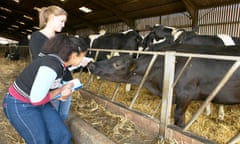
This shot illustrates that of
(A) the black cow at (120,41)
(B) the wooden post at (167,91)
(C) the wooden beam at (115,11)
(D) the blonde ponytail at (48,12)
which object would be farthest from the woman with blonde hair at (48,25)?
(C) the wooden beam at (115,11)

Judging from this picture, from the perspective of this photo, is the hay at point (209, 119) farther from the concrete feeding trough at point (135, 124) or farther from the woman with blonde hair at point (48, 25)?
the woman with blonde hair at point (48, 25)

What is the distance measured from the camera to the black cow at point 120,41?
266 inches

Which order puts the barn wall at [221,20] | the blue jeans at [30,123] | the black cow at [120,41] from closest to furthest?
the blue jeans at [30,123]
the black cow at [120,41]
the barn wall at [221,20]

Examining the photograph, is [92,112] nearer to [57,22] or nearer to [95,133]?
[95,133]

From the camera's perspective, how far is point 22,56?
42.8ft

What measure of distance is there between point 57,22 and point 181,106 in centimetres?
168

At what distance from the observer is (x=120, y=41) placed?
7.03 metres

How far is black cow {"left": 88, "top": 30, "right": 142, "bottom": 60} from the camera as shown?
22.2 feet

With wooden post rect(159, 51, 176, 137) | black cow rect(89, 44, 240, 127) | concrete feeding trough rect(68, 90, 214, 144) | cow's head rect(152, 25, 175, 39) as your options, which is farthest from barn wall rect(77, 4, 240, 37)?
wooden post rect(159, 51, 176, 137)

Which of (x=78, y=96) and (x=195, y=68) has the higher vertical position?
(x=195, y=68)

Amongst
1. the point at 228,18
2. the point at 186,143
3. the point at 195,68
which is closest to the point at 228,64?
the point at 195,68

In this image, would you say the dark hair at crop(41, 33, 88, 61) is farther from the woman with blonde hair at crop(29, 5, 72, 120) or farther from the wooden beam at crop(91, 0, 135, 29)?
the wooden beam at crop(91, 0, 135, 29)

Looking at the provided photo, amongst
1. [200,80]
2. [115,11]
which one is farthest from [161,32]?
[115,11]

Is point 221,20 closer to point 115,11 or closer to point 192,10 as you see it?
point 192,10
